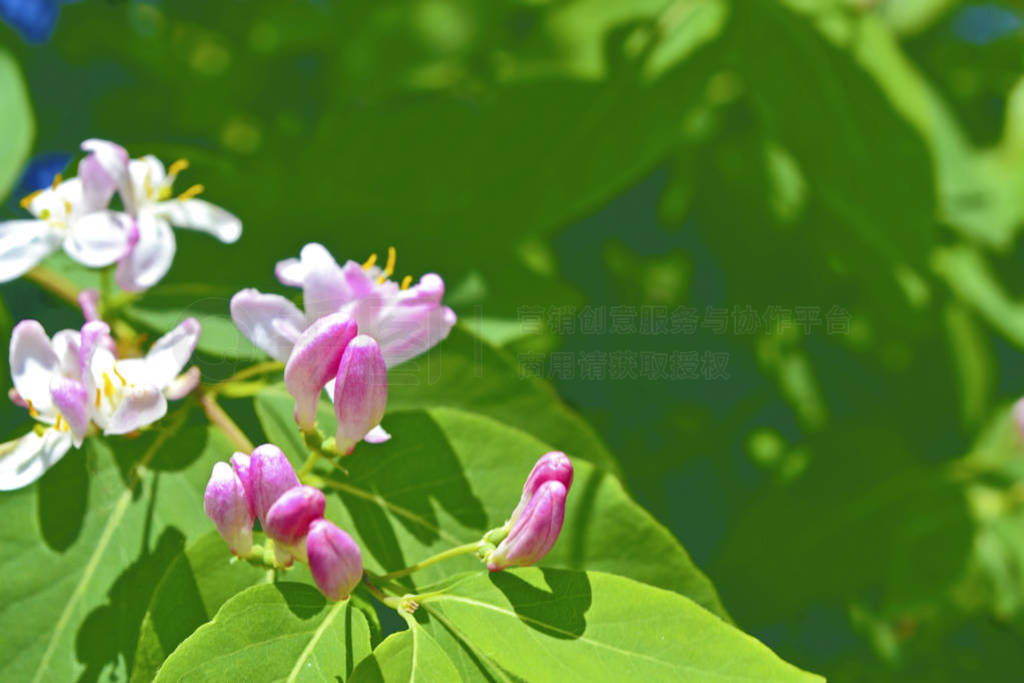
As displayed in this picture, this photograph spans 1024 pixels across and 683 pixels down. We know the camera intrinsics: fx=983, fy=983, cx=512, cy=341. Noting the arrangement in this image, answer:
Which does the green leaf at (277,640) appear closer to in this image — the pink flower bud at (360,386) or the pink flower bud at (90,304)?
the pink flower bud at (360,386)

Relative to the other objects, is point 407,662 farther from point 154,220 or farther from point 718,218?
point 718,218

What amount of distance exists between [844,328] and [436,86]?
1344 mm

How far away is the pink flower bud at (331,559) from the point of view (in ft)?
3.55

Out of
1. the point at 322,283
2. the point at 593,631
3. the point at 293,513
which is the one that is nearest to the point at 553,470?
the point at 593,631

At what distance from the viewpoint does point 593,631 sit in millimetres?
1108

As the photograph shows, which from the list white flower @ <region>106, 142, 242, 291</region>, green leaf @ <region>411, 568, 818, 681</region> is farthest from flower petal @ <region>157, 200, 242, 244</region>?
green leaf @ <region>411, 568, 818, 681</region>

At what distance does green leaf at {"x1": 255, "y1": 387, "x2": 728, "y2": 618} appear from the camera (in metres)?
1.33

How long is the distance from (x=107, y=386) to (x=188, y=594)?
0.34 meters

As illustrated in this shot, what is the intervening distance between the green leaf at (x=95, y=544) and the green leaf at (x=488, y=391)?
0.32m

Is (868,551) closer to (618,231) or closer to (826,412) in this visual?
(826,412)

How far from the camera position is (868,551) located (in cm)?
281

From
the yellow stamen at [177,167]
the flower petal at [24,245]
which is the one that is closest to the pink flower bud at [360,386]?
the flower petal at [24,245]

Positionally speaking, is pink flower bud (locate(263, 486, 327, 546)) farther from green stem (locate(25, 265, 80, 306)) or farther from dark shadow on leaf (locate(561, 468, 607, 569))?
Result: green stem (locate(25, 265, 80, 306))

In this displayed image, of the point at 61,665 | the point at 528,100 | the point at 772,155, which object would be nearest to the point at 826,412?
the point at 772,155
